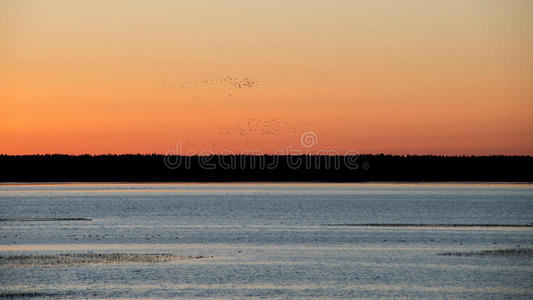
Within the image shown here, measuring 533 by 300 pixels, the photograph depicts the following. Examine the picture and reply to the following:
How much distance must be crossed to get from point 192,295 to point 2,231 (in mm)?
28734

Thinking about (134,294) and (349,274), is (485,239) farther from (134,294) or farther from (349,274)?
(134,294)

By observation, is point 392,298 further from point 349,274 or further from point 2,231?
point 2,231

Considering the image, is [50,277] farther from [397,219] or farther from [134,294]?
[397,219]

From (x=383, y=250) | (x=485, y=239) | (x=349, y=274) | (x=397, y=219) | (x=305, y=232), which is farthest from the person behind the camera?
(x=397, y=219)

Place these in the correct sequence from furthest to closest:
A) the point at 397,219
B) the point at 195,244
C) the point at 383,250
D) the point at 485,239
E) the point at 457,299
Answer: the point at 397,219 < the point at 485,239 < the point at 195,244 < the point at 383,250 < the point at 457,299

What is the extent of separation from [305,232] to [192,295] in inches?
970

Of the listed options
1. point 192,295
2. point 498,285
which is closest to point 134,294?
point 192,295

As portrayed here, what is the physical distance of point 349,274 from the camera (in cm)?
3125

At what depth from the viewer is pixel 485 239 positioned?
46031 mm

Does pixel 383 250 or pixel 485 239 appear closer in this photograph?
pixel 383 250

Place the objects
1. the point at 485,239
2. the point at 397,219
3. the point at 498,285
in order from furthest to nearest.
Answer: the point at 397,219
the point at 485,239
the point at 498,285

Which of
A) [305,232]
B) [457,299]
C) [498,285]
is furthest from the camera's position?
[305,232]

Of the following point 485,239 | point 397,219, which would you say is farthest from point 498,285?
point 397,219

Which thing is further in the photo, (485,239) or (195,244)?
(485,239)
